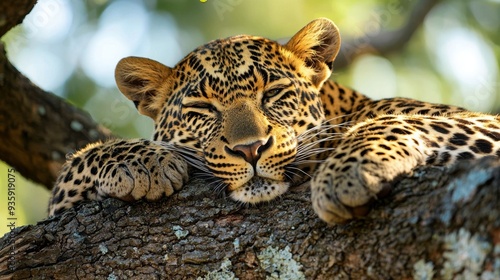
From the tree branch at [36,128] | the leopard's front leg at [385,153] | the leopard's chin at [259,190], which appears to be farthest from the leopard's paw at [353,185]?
the tree branch at [36,128]

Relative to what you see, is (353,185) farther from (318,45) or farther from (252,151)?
(318,45)

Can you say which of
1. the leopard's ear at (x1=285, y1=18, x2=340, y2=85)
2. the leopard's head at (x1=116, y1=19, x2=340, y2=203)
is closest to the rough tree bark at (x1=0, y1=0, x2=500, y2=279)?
the leopard's head at (x1=116, y1=19, x2=340, y2=203)

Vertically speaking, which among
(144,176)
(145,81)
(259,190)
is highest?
(145,81)

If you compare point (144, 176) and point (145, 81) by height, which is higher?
point (145, 81)

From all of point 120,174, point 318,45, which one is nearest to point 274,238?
point 120,174

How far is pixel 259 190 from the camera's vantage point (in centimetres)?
600

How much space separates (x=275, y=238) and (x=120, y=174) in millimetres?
1533

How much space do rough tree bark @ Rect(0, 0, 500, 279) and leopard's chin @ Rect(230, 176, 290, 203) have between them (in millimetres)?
79

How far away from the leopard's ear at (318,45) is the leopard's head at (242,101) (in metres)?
0.01

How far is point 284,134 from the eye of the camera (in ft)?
21.6

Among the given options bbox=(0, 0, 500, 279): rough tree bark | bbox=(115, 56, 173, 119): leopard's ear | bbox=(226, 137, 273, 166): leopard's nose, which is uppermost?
bbox=(115, 56, 173, 119): leopard's ear

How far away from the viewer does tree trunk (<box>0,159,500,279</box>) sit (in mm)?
4176

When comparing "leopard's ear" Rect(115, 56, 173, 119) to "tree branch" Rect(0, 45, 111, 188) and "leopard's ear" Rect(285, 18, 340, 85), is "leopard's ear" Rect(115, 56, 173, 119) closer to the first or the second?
"leopard's ear" Rect(285, 18, 340, 85)

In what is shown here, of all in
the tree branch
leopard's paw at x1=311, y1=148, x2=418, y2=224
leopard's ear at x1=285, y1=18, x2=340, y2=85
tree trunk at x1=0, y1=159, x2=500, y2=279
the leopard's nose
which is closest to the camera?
tree trunk at x1=0, y1=159, x2=500, y2=279
